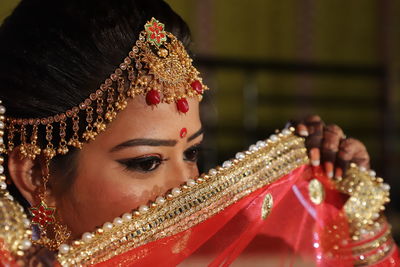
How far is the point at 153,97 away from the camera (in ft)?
4.23

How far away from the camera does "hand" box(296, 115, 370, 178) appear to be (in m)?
1.48

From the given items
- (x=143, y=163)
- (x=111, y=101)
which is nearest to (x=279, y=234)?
(x=143, y=163)

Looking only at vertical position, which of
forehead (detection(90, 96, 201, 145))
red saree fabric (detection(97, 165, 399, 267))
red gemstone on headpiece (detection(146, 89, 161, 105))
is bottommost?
red saree fabric (detection(97, 165, 399, 267))

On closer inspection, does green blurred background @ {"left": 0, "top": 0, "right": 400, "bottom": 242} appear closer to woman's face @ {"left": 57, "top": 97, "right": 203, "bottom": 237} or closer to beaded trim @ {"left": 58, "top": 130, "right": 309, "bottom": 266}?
beaded trim @ {"left": 58, "top": 130, "right": 309, "bottom": 266}

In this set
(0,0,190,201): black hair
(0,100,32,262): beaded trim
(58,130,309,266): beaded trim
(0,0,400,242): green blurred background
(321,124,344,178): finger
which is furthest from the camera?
(0,0,400,242): green blurred background

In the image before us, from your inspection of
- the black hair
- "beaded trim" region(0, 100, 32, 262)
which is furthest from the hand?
"beaded trim" region(0, 100, 32, 262)

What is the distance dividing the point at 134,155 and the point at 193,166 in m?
0.18

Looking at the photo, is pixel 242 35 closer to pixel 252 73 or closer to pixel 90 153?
pixel 252 73

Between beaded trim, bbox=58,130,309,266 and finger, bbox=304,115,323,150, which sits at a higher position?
finger, bbox=304,115,323,150

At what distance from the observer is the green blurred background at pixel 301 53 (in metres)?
5.29

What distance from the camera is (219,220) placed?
1353 millimetres

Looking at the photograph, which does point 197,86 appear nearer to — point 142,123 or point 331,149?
point 142,123

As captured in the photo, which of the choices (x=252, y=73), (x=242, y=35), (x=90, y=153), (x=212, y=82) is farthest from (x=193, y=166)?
(x=242, y=35)

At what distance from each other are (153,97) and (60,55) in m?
0.23
